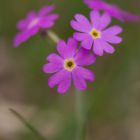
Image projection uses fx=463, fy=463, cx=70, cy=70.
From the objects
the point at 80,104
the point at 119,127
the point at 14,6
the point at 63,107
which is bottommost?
the point at 119,127

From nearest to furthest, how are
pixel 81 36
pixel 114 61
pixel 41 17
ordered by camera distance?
pixel 81 36 < pixel 41 17 < pixel 114 61

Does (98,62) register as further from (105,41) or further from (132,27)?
(105,41)

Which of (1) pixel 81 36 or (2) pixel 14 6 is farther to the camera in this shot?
(2) pixel 14 6

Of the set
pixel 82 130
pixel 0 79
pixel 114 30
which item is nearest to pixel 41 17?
pixel 114 30

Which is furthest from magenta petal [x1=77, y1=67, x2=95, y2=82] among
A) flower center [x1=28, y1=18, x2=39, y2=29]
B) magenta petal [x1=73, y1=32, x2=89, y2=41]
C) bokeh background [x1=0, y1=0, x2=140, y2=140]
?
bokeh background [x1=0, y1=0, x2=140, y2=140]

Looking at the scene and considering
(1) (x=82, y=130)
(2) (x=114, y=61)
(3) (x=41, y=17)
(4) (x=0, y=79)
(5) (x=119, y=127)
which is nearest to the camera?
(1) (x=82, y=130)

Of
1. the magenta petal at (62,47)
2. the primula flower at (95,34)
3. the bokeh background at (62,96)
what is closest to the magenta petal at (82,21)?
the primula flower at (95,34)

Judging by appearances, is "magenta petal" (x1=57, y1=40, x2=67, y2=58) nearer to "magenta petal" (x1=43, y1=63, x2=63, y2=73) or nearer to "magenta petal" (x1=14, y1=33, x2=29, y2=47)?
"magenta petal" (x1=43, y1=63, x2=63, y2=73)
